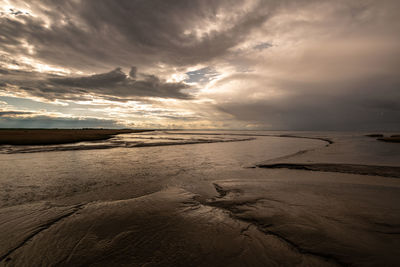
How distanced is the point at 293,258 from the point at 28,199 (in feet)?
34.6

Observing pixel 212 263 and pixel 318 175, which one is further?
pixel 318 175

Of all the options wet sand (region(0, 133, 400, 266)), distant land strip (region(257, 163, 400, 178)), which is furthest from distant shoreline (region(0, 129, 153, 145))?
distant land strip (region(257, 163, 400, 178))

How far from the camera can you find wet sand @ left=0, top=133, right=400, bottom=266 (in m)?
4.02

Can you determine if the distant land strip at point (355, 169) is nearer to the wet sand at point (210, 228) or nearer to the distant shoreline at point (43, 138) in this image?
the wet sand at point (210, 228)

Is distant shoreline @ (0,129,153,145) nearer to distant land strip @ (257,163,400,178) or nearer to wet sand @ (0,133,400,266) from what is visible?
wet sand @ (0,133,400,266)

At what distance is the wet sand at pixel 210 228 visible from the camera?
4.02m

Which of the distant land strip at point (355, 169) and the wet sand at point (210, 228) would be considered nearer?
the wet sand at point (210, 228)

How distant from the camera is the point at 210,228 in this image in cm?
537

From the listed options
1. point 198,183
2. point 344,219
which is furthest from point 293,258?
point 198,183

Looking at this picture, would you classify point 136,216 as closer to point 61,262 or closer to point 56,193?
point 61,262

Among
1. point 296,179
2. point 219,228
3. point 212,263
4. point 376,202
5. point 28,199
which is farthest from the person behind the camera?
point 296,179

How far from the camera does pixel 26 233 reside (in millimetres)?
5023

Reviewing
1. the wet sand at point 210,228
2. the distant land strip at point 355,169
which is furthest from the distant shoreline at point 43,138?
the distant land strip at point 355,169

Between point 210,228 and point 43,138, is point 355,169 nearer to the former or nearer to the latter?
point 210,228
